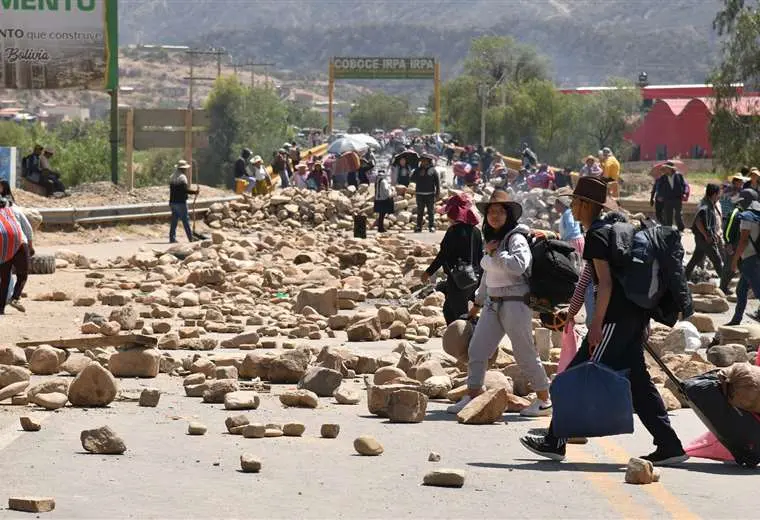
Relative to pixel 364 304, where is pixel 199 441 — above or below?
above

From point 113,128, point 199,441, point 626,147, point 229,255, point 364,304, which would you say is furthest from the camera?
point 626,147

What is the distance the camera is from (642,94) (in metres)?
129

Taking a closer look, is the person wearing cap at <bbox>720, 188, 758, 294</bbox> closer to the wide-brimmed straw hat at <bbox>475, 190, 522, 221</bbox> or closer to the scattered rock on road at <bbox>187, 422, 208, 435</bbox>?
the wide-brimmed straw hat at <bbox>475, 190, 522, 221</bbox>

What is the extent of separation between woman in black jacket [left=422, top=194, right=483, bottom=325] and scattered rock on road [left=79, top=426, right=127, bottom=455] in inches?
180

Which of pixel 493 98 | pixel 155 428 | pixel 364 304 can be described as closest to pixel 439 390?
pixel 155 428

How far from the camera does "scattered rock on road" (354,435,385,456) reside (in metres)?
9.28

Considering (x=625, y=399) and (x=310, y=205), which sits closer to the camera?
(x=625, y=399)

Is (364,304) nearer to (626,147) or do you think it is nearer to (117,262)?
(117,262)

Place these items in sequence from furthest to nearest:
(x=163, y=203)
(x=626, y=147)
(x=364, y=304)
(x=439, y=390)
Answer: (x=626, y=147), (x=163, y=203), (x=364, y=304), (x=439, y=390)

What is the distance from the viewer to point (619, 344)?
29.7 ft

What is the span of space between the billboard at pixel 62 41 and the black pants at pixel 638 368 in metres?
31.4

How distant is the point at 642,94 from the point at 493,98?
1230 cm

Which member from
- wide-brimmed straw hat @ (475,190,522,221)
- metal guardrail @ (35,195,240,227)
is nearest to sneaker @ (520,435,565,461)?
wide-brimmed straw hat @ (475,190,522,221)

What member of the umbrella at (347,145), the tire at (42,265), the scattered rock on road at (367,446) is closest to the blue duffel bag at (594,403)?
the scattered rock on road at (367,446)
